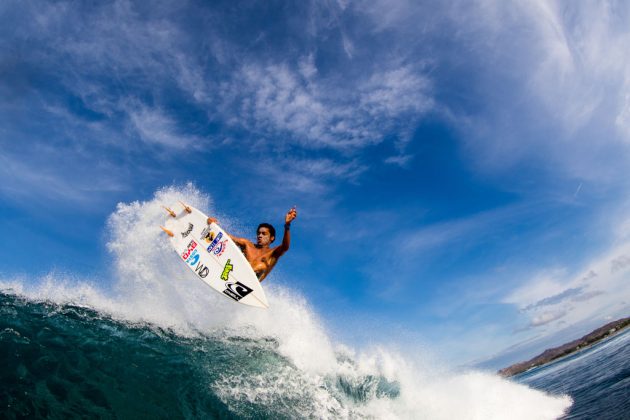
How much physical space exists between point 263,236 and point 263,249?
42 cm

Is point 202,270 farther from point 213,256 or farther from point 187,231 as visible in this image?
point 187,231

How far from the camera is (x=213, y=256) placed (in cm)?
1059

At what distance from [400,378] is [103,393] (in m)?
10.1

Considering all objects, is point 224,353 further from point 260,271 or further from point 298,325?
point 298,325

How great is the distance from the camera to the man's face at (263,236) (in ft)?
35.4

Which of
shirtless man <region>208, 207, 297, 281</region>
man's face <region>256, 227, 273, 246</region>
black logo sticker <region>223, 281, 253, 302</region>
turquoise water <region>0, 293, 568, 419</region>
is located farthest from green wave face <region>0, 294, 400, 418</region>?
man's face <region>256, 227, 273, 246</region>

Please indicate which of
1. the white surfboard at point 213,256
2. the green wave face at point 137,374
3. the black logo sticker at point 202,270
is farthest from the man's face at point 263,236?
the green wave face at point 137,374

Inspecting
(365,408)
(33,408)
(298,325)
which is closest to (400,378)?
(365,408)

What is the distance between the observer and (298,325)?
1212 cm

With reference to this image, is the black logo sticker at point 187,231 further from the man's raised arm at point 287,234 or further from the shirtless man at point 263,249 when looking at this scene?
the man's raised arm at point 287,234

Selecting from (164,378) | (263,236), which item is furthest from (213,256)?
(164,378)

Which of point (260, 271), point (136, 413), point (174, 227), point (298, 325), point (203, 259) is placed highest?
point (174, 227)

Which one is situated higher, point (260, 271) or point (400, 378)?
point (260, 271)

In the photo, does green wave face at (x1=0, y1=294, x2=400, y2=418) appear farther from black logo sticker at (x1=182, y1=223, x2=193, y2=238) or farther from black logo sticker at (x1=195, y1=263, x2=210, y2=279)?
black logo sticker at (x1=182, y1=223, x2=193, y2=238)
